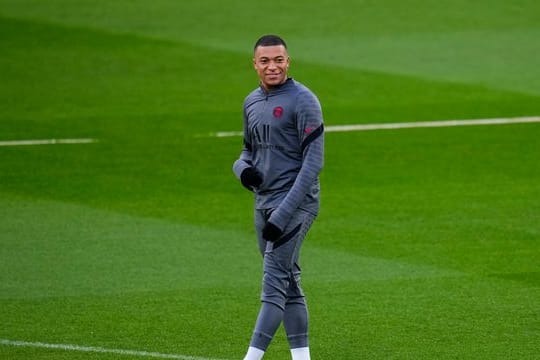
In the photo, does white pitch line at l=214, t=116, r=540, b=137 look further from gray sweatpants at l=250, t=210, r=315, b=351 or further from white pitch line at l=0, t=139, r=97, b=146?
gray sweatpants at l=250, t=210, r=315, b=351

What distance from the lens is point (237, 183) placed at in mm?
14969

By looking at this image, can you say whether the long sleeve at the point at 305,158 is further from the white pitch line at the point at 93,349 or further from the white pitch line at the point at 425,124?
the white pitch line at the point at 425,124

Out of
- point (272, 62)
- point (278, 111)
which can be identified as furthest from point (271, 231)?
point (272, 62)

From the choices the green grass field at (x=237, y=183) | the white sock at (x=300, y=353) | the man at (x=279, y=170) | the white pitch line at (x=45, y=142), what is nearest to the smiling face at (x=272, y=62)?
the man at (x=279, y=170)

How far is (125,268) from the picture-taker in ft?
37.2

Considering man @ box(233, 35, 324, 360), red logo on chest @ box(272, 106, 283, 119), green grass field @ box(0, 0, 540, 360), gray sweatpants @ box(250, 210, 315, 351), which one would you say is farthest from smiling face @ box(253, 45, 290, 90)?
green grass field @ box(0, 0, 540, 360)

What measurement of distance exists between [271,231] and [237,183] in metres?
7.11

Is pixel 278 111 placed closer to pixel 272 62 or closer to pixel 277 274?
pixel 272 62

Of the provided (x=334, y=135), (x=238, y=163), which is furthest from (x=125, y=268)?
(x=334, y=135)

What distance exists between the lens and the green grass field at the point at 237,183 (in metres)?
9.68

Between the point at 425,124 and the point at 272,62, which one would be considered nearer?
the point at 272,62

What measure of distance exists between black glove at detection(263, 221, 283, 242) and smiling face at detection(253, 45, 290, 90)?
2.79ft

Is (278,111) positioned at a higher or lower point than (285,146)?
higher

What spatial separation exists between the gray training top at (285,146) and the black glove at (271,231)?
0.03m
